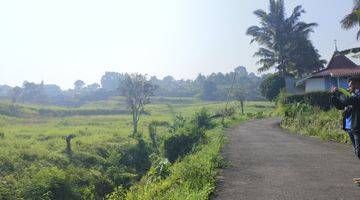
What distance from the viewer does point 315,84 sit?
3828cm

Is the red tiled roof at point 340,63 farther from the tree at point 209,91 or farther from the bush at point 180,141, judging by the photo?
the tree at point 209,91

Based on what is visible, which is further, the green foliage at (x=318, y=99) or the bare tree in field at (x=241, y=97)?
the bare tree in field at (x=241, y=97)

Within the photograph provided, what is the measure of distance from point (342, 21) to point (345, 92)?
23.0m

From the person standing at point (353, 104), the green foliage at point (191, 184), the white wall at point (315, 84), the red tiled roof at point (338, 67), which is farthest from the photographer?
the white wall at point (315, 84)

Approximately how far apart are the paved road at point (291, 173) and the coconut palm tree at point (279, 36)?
116ft

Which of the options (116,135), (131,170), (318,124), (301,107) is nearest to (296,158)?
(318,124)

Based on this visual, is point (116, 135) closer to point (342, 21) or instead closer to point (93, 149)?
point (93, 149)

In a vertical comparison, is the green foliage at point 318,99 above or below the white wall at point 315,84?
below

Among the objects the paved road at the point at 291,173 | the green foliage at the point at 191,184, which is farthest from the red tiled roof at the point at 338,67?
the green foliage at the point at 191,184

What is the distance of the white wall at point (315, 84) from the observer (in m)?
37.4

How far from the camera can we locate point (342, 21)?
97.4 feet

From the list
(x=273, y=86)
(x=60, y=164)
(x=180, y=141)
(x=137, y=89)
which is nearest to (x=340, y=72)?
(x=273, y=86)

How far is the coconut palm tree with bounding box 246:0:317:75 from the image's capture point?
167 feet

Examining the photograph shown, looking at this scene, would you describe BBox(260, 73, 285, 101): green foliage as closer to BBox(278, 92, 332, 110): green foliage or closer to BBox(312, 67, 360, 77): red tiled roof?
BBox(312, 67, 360, 77): red tiled roof
